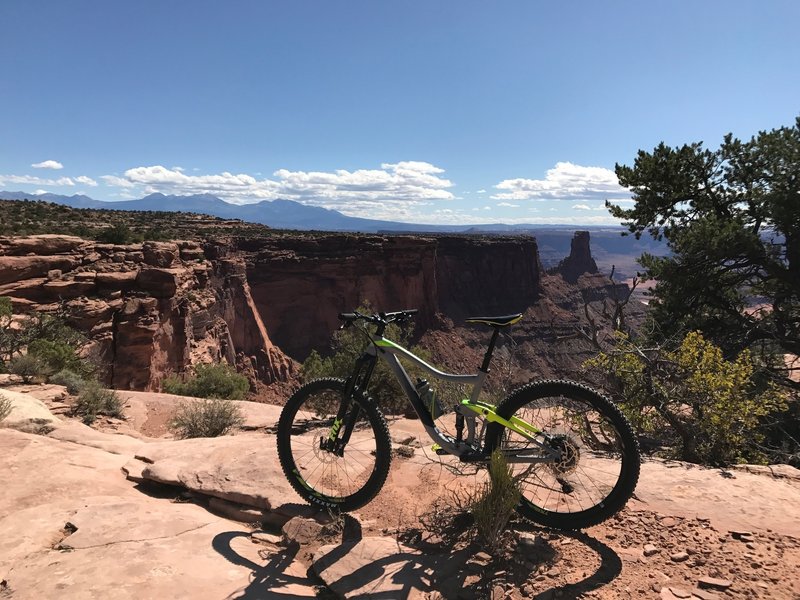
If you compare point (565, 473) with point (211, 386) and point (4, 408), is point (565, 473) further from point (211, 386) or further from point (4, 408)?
point (211, 386)

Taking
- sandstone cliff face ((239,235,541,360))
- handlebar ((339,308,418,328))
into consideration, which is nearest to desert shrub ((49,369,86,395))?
handlebar ((339,308,418,328))

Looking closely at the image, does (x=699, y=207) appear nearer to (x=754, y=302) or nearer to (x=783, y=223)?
(x=783, y=223)

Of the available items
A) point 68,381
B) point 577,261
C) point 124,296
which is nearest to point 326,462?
point 68,381

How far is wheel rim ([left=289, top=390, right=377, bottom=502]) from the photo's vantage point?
13.9 feet

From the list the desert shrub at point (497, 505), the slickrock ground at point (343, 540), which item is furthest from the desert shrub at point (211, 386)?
the desert shrub at point (497, 505)

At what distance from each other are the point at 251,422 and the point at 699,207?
537 inches

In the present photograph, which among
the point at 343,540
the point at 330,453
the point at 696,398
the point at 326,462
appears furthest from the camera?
the point at 696,398

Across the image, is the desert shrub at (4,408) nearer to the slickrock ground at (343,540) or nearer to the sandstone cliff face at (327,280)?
the slickrock ground at (343,540)

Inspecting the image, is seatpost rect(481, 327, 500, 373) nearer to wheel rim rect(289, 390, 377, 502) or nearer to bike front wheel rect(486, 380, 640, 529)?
bike front wheel rect(486, 380, 640, 529)

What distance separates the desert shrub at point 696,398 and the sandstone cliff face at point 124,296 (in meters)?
17.7

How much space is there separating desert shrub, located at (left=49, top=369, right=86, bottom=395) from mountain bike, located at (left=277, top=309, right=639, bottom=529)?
739 centimetres

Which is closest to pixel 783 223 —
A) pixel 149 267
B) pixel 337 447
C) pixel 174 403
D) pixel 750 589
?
pixel 750 589

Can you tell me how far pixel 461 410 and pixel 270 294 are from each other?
1673 inches

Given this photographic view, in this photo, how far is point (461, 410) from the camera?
364cm
